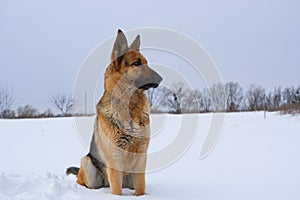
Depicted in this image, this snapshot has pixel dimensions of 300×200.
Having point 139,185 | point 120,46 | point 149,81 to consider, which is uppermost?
point 120,46

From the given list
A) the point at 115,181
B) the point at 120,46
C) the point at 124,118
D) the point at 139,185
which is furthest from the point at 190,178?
the point at 120,46

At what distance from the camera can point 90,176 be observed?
443cm

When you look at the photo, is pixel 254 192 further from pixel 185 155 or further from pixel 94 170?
pixel 185 155

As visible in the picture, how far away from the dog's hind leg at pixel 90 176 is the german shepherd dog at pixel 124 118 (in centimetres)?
2

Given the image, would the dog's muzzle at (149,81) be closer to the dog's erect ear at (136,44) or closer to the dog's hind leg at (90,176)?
the dog's erect ear at (136,44)

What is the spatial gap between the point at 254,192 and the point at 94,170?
232 cm

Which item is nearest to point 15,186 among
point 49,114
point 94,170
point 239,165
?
point 94,170

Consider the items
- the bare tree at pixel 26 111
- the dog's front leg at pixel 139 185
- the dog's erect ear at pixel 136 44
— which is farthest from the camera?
the bare tree at pixel 26 111

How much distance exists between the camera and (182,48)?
5855 millimetres

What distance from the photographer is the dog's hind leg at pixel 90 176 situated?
14.5ft

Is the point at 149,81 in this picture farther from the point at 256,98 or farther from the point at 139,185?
the point at 256,98

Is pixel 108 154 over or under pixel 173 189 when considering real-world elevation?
over

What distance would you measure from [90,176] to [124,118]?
41.2 inches

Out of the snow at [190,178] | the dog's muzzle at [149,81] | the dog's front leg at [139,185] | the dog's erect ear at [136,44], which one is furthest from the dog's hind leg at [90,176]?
the dog's erect ear at [136,44]
